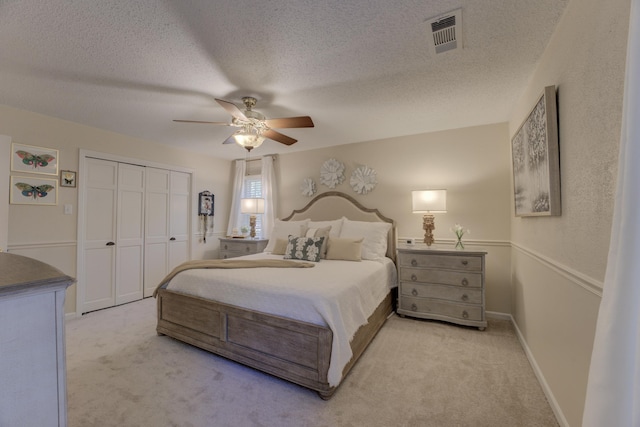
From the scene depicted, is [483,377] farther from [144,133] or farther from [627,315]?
[144,133]

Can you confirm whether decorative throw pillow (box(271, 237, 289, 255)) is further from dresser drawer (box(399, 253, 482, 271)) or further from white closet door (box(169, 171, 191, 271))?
white closet door (box(169, 171, 191, 271))

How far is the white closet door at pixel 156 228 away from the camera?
4129 mm

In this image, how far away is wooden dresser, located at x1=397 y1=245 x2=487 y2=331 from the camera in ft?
9.59

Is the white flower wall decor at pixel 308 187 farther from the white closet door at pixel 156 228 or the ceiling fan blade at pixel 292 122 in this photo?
the white closet door at pixel 156 228

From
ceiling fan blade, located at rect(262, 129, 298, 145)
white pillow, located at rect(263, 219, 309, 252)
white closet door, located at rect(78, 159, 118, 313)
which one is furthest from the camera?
white pillow, located at rect(263, 219, 309, 252)

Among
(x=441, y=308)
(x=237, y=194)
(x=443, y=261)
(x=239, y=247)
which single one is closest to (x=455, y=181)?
(x=443, y=261)

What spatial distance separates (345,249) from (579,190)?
223cm

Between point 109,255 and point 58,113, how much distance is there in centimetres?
185

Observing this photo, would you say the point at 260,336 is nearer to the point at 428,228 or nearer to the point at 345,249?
the point at 345,249

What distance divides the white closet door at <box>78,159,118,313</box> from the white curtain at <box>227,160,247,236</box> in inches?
73.4

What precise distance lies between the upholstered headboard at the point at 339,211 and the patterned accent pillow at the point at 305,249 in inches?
38.0

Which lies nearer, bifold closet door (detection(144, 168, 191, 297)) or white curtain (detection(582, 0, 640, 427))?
white curtain (detection(582, 0, 640, 427))

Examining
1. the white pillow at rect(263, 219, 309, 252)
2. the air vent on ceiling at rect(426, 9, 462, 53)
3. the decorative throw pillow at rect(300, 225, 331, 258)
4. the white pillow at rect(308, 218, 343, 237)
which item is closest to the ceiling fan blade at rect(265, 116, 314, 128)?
the air vent on ceiling at rect(426, 9, 462, 53)

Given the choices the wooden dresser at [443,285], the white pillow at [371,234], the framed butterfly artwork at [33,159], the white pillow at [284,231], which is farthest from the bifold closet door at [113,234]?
the wooden dresser at [443,285]
